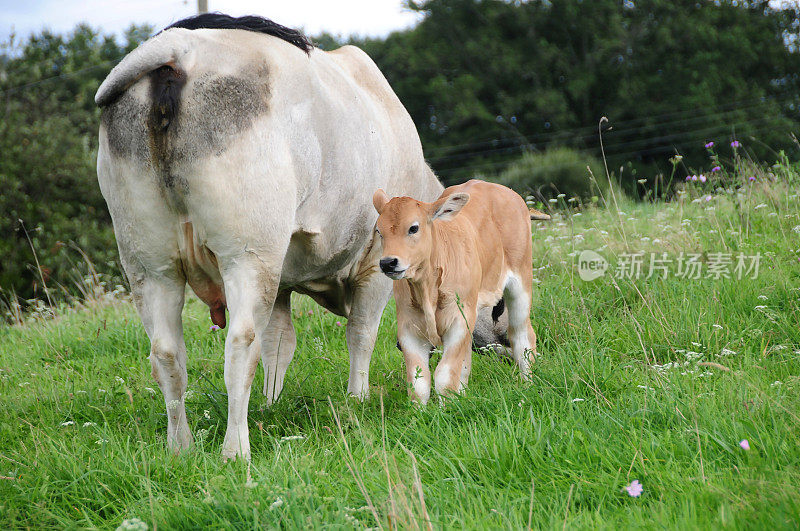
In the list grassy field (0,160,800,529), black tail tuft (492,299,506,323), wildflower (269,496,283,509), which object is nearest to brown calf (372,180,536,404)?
grassy field (0,160,800,529)

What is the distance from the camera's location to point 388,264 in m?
4.11

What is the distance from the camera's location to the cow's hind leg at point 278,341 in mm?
5461

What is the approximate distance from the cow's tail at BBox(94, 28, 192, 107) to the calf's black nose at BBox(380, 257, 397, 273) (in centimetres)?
130

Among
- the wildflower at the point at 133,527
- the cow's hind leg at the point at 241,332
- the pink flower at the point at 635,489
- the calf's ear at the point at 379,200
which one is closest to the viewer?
the wildflower at the point at 133,527

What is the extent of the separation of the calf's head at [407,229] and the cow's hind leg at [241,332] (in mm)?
614

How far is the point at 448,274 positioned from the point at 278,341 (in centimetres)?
145

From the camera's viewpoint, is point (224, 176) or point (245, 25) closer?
point (224, 176)

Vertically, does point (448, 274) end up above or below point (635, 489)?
above

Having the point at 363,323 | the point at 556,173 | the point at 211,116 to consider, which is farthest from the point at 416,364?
the point at 556,173

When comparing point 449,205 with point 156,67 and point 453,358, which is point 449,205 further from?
point 156,67

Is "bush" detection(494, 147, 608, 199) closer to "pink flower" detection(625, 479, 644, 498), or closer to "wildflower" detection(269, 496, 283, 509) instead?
"pink flower" detection(625, 479, 644, 498)

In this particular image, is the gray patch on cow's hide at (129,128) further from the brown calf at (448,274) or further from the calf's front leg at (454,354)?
the calf's front leg at (454,354)

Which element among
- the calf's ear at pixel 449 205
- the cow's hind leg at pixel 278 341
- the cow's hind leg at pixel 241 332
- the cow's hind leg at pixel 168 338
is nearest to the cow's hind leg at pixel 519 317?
the calf's ear at pixel 449 205

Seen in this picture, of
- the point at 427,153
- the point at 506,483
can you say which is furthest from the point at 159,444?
the point at 427,153
